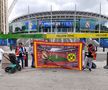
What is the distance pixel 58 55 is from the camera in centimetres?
1808

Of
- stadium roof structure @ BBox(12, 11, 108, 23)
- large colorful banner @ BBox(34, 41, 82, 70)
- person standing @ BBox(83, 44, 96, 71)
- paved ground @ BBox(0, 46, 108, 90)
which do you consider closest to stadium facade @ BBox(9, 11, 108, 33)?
stadium roof structure @ BBox(12, 11, 108, 23)

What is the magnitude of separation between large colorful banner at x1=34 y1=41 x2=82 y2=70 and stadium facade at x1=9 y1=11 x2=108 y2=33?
53.7 m

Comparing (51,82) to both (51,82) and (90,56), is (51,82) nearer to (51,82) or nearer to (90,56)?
(51,82)

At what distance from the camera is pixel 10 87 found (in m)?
11.6

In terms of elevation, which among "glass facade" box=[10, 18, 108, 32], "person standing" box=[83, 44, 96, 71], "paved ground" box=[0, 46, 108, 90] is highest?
"glass facade" box=[10, 18, 108, 32]

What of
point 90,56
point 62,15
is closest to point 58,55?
point 90,56

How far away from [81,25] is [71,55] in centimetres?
7120

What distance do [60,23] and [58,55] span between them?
98.3m

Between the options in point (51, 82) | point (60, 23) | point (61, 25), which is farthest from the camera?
point (60, 23)

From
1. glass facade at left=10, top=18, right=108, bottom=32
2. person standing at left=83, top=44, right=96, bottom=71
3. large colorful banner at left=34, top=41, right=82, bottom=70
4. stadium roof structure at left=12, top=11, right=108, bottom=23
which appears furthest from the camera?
stadium roof structure at left=12, top=11, right=108, bottom=23

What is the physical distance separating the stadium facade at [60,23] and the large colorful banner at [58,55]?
53.7 metres

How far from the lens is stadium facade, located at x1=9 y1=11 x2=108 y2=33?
303 feet

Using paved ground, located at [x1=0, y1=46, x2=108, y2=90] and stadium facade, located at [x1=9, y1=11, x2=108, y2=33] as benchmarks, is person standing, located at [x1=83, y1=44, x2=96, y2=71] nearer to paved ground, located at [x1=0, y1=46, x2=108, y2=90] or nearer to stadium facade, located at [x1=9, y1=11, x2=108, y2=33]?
paved ground, located at [x1=0, y1=46, x2=108, y2=90]

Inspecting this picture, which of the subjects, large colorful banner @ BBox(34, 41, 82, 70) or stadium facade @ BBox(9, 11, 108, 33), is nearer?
large colorful banner @ BBox(34, 41, 82, 70)
